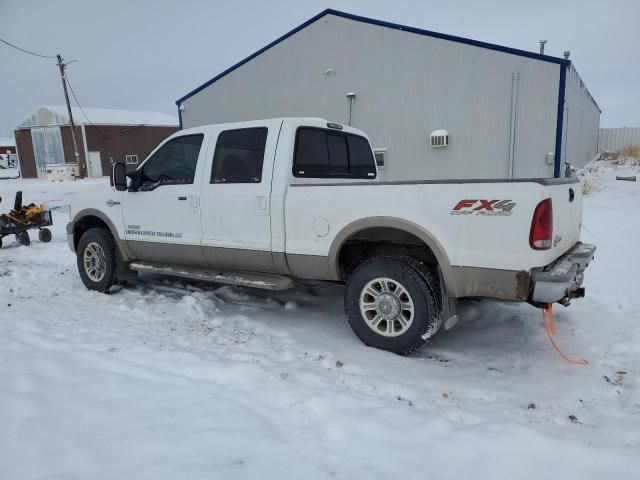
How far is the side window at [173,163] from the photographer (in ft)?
16.4

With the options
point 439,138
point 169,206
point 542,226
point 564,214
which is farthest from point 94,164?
point 542,226

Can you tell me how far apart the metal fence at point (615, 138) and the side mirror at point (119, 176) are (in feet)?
111

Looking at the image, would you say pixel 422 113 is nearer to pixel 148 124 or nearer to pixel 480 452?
pixel 480 452

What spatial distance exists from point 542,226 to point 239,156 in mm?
2928

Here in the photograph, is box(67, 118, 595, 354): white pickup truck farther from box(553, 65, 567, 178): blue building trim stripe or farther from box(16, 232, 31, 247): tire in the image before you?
box(553, 65, 567, 178): blue building trim stripe

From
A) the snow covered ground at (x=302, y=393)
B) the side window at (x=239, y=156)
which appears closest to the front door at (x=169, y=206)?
the side window at (x=239, y=156)

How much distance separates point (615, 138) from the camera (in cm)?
3173

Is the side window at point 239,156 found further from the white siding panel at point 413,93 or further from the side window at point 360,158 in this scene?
the white siding panel at point 413,93

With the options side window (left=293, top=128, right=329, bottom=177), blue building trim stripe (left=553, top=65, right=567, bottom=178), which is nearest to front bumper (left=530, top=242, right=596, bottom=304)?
side window (left=293, top=128, right=329, bottom=177)

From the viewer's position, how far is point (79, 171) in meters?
29.3

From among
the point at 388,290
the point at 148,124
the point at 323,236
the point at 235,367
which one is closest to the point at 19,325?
the point at 235,367

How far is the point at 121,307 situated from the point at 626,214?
9410 mm

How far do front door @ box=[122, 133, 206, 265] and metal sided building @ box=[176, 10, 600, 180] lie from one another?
9.27m

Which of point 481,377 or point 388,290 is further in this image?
point 388,290
